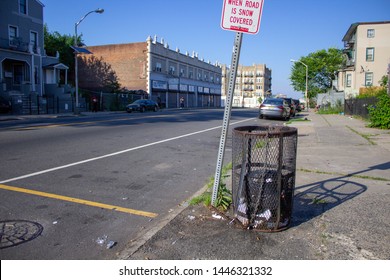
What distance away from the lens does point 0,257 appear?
3469 mm

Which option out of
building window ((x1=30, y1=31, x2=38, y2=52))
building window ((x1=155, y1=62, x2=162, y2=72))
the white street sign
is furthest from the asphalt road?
building window ((x1=155, y1=62, x2=162, y2=72))

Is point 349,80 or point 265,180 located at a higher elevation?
point 349,80

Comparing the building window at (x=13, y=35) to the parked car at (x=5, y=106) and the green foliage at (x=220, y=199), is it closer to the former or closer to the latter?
the parked car at (x=5, y=106)

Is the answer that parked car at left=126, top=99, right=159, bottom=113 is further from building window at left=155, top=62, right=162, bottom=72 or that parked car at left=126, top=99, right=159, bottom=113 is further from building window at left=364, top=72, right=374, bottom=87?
building window at left=364, top=72, right=374, bottom=87

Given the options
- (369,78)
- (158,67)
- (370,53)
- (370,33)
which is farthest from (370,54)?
(158,67)

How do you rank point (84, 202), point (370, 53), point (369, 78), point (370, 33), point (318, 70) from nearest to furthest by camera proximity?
point (84, 202) → point (370, 33) → point (370, 53) → point (369, 78) → point (318, 70)

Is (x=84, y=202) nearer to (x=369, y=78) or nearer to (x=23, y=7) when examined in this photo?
(x=23, y=7)

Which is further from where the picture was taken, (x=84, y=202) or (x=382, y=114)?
(x=382, y=114)

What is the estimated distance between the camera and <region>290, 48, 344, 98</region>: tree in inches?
2785

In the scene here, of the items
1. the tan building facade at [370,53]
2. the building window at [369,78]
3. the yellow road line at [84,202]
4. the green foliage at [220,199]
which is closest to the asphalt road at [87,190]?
the yellow road line at [84,202]

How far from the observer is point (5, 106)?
28594 millimetres

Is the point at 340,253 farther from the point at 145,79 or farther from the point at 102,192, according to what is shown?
the point at 145,79

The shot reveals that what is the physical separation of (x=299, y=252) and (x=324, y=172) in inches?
151

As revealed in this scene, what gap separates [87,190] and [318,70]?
74.5 metres
